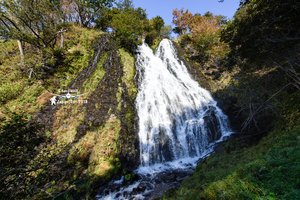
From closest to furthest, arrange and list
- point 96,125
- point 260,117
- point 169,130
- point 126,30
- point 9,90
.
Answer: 1. point 260,117
2. point 9,90
3. point 96,125
4. point 169,130
5. point 126,30

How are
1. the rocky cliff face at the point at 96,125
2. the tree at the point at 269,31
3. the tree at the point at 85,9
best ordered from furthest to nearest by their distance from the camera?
the tree at the point at 85,9
the rocky cliff face at the point at 96,125
the tree at the point at 269,31

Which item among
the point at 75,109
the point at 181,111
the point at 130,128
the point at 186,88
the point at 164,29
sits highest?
the point at 164,29

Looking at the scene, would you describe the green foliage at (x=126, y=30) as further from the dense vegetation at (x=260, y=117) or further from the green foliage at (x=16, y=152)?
the green foliage at (x=16, y=152)

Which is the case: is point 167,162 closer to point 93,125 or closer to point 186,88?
point 93,125

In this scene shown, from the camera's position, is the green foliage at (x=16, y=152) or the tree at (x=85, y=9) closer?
the green foliage at (x=16, y=152)

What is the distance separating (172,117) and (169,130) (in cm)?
130

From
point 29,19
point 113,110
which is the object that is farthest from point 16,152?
point 29,19

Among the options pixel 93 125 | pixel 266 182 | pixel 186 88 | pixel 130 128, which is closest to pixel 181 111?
pixel 186 88

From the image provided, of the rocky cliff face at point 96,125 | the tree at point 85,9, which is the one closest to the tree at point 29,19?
the rocky cliff face at point 96,125

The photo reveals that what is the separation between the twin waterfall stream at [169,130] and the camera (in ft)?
21.8

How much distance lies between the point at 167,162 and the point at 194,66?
14.1m

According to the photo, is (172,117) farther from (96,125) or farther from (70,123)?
(70,123)

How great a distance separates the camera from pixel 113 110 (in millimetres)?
9555

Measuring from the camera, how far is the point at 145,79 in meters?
13.1
